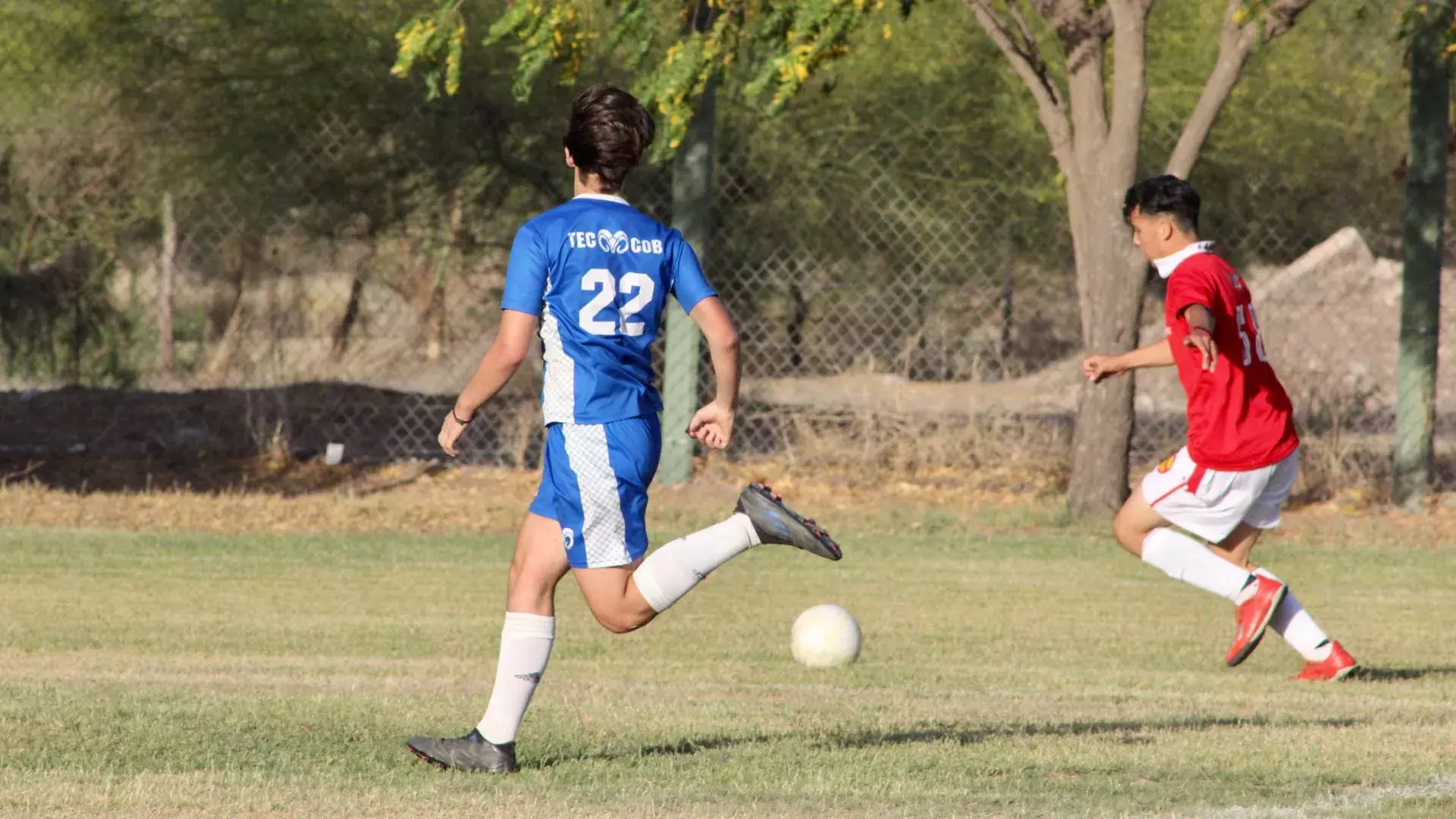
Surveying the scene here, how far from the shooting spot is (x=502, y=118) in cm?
1505

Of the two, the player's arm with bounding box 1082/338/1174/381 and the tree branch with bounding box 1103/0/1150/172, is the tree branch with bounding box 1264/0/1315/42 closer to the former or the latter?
the tree branch with bounding box 1103/0/1150/172

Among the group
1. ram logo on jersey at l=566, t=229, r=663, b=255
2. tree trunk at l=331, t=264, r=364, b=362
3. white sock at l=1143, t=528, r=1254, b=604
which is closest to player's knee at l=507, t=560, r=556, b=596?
ram logo on jersey at l=566, t=229, r=663, b=255

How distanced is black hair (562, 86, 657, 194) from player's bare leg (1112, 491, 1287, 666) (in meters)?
2.92

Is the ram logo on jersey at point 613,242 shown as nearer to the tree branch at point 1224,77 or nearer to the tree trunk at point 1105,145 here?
the tree branch at point 1224,77

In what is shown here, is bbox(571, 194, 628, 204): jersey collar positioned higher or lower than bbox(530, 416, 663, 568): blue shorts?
higher

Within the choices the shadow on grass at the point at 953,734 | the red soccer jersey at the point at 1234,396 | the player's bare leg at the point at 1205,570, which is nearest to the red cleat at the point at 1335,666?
the player's bare leg at the point at 1205,570

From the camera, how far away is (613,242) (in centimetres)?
496

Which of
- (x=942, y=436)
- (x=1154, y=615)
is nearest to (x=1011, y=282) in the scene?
(x=942, y=436)

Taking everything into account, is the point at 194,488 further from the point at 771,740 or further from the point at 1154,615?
the point at 771,740

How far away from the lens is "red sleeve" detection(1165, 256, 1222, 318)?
261 inches

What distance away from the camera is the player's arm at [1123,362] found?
6.61 meters

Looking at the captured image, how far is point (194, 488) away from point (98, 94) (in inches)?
131

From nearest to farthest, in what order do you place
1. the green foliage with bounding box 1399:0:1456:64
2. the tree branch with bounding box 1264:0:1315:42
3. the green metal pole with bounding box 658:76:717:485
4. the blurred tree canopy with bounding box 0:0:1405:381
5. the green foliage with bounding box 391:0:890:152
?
1. the green foliage with bounding box 391:0:890:152
2. the tree branch with bounding box 1264:0:1315:42
3. the green foliage with bounding box 1399:0:1456:64
4. the green metal pole with bounding box 658:76:717:485
5. the blurred tree canopy with bounding box 0:0:1405:381

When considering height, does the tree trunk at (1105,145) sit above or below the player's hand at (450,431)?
above
